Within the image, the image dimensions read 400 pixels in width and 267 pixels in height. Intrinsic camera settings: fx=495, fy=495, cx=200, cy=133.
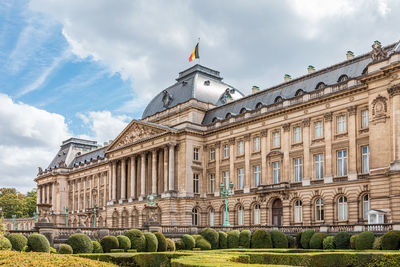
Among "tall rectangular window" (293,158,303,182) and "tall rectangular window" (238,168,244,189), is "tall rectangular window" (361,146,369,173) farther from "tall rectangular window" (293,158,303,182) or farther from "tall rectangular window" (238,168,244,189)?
"tall rectangular window" (238,168,244,189)

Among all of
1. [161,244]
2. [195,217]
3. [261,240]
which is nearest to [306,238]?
[261,240]

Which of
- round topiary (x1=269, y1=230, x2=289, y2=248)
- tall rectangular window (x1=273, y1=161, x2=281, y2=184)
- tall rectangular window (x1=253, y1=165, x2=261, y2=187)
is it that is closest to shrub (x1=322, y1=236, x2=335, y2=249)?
round topiary (x1=269, y1=230, x2=289, y2=248)

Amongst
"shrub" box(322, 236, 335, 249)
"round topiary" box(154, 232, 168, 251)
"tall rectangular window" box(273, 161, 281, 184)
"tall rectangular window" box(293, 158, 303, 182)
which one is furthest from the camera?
"tall rectangular window" box(273, 161, 281, 184)

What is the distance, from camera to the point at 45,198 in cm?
11344

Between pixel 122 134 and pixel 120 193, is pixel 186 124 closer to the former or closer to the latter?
pixel 122 134

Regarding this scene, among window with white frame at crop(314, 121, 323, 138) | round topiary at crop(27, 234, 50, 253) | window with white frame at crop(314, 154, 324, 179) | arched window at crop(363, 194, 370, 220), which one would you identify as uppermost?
window with white frame at crop(314, 121, 323, 138)

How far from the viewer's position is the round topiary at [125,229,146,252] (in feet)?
120

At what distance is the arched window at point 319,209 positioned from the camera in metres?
52.0

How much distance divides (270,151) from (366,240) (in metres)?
26.3

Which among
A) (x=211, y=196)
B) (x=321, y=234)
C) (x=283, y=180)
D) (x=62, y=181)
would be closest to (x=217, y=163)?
(x=211, y=196)

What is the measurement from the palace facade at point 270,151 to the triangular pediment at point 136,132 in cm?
16

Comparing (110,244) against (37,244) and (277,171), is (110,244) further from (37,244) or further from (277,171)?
(277,171)

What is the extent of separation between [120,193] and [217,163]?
2132 cm

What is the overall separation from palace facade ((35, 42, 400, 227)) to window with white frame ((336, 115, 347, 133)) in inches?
4.3
